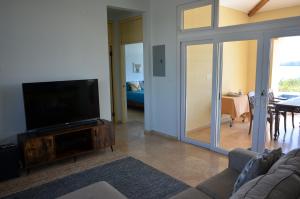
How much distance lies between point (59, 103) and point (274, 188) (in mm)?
3210

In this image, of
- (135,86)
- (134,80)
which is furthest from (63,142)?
(134,80)

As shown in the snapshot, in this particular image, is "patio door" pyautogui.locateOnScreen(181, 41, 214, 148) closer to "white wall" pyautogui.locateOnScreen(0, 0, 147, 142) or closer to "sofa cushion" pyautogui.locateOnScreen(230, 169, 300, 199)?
"white wall" pyautogui.locateOnScreen(0, 0, 147, 142)

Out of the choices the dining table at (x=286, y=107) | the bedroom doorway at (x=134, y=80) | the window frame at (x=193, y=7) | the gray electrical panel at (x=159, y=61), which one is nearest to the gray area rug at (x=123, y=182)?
the dining table at (x=286, y=107)

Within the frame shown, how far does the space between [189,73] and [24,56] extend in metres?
2.80

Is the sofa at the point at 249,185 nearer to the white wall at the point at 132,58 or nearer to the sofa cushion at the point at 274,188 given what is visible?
the sofa cushion at the point at 274,188

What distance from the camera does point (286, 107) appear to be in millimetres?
3432

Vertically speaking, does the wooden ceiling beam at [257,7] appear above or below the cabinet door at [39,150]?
above

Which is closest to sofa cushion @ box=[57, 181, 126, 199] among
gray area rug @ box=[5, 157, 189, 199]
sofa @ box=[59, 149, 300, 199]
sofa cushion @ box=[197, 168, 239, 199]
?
sofa @ box=[59, 149, 300, 199]

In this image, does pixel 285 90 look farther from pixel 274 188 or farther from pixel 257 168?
pixel 274 188

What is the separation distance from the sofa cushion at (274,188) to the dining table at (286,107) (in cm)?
244

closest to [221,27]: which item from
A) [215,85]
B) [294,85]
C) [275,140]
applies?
[215,85]

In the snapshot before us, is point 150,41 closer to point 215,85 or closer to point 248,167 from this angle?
point 215,85

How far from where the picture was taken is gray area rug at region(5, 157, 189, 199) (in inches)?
107

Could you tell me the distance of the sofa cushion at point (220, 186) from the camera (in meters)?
1.80
